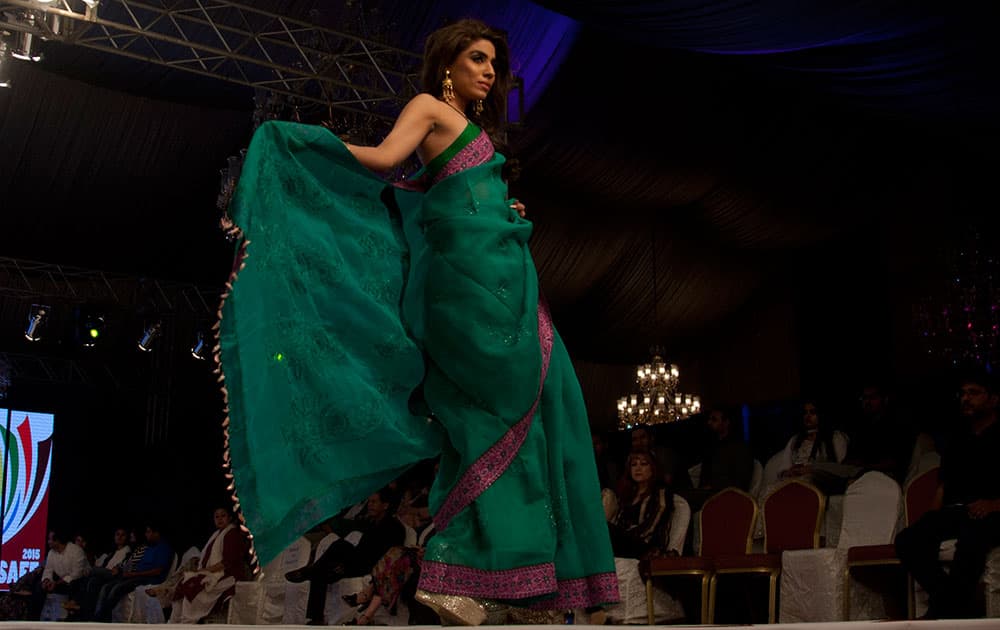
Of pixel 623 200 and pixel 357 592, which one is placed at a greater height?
pixel 623 200

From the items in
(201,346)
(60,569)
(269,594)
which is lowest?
(60,569)

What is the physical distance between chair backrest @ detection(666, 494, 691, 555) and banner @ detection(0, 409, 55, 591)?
8549mm

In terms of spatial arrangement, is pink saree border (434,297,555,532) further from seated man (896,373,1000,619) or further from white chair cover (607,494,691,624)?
white chair cover (607,494,691,624)

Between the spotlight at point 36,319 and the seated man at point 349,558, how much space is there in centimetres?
532

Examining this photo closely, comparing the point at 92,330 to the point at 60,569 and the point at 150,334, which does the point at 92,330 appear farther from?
the point at 60,569

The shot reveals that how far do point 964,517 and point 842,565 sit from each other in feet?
1.59

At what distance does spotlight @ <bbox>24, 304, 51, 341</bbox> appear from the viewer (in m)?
9.51

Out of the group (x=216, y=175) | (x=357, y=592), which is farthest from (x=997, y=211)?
(x=216, y=175)

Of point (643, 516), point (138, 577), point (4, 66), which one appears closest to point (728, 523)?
point (643, 516)

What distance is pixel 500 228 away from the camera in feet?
6.61

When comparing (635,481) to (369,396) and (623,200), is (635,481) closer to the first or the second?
(369,396)

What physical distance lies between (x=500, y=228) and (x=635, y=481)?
8.82 ft

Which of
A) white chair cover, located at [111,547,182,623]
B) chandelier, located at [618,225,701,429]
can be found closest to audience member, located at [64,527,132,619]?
Result: white chair cover, located at [111,547,182,623]

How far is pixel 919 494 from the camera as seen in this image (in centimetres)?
395
